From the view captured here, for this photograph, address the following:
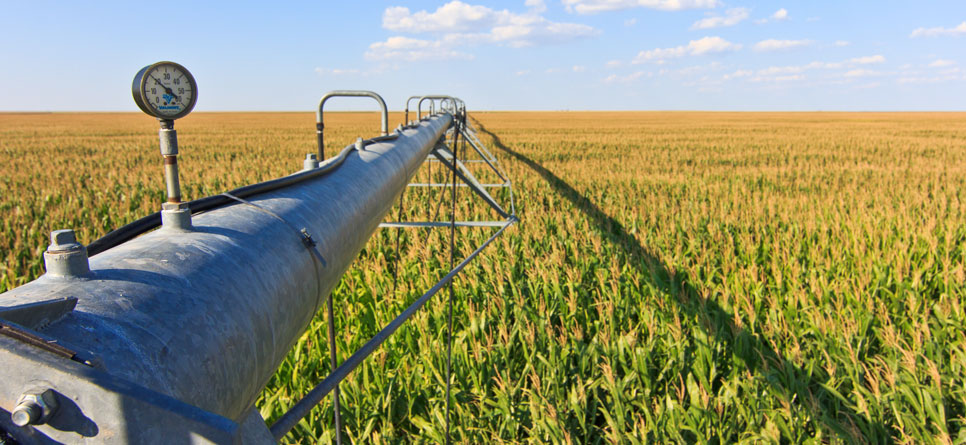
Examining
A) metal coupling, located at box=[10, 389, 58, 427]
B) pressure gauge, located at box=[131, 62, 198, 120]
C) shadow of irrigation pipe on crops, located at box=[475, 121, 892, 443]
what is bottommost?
shadow of irrigation pipe on crops, located at box=[475, 121, 892, 443]

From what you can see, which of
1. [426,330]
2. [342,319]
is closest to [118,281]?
[426,330]

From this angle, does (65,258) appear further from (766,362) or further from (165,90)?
(766,362)

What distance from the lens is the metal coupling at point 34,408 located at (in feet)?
1.37

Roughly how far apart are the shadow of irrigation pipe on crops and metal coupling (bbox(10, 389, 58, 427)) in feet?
8.06

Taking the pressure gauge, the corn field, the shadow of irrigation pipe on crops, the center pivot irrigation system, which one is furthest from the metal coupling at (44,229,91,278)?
the shadow of irrigation pipe on crops

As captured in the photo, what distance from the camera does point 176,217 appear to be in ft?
2.85

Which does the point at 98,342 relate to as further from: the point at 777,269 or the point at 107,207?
the point at 107,207

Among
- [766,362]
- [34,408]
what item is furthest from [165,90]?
[766,362]

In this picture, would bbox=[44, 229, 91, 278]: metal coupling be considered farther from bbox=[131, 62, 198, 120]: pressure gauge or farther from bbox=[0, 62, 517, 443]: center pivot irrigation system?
bbox=[131, 62, 198, 120]: pressure gauge

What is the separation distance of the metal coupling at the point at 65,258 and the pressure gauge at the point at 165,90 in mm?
353

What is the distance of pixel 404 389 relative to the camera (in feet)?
9.48

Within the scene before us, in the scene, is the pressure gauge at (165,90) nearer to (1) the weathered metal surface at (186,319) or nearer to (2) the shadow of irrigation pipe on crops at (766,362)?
(1) the weathered metal surface at (186,319)

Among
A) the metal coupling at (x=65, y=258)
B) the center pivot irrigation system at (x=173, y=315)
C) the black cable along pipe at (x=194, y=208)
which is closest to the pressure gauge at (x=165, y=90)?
the center pivot irrigation system at (x=173, y=315)

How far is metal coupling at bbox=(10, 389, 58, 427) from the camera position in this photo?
417 millimetres
